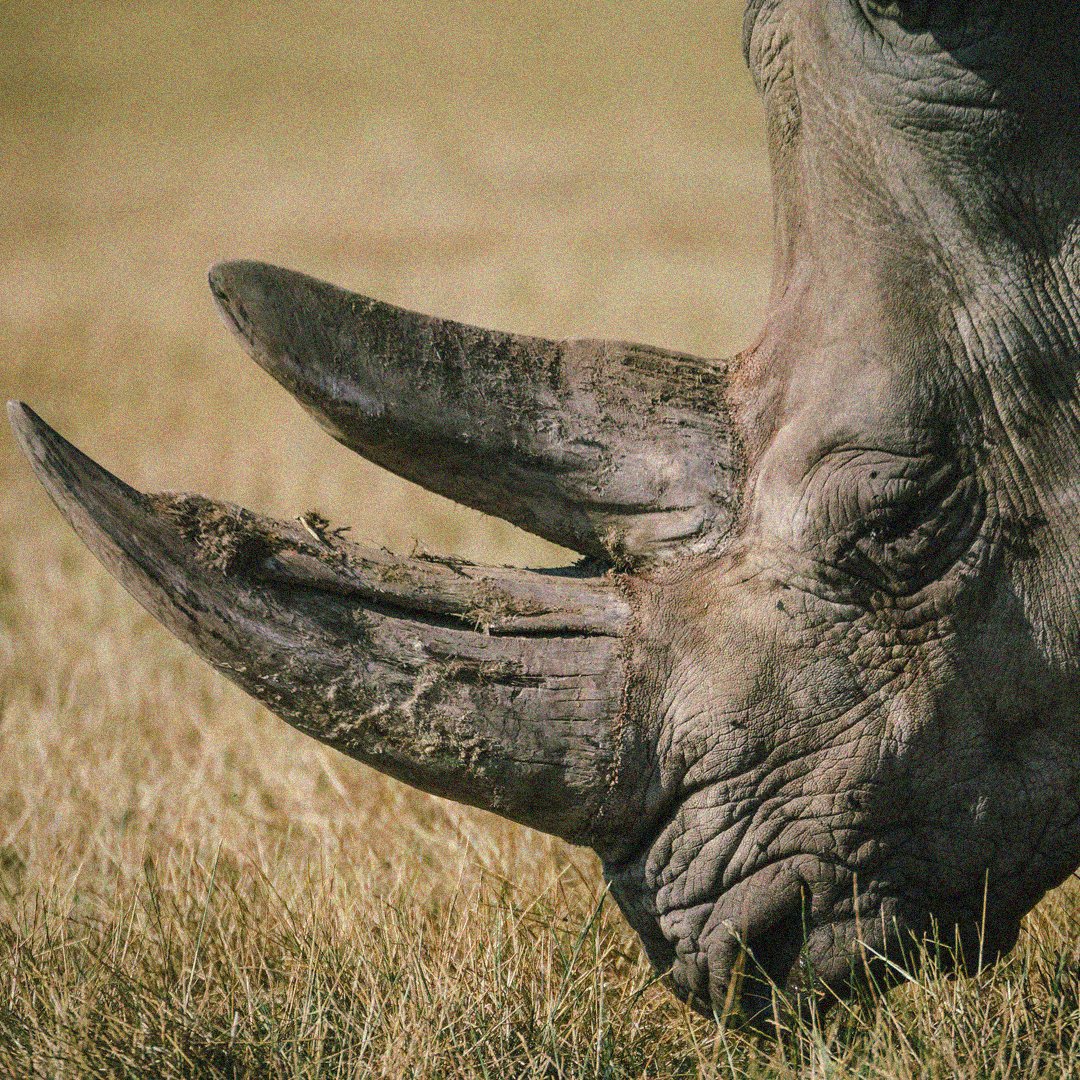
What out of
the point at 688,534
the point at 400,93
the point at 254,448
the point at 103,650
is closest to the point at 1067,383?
the point at 688,534

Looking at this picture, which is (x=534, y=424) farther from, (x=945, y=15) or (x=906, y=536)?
(x=945, y=15)

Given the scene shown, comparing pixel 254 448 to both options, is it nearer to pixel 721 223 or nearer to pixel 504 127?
pixel 721 223

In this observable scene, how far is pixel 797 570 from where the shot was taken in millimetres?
2342

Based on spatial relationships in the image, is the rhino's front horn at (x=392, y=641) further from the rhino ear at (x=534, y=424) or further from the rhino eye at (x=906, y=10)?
the rhino eye at (x=906, y=10)

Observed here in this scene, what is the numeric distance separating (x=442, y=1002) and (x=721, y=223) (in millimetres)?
18336

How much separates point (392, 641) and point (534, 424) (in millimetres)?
459

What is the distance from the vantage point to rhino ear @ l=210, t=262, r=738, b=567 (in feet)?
7.66

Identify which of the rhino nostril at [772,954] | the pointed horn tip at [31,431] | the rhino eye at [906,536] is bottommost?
the rhino nostril at [772,954]

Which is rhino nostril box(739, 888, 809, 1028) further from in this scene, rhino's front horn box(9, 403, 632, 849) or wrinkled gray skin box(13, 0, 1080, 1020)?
rhino's front horn box(9, 403, 632, 849)

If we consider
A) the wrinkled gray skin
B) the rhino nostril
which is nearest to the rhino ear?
the wrinkled gray skin

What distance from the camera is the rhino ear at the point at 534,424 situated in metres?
2.34

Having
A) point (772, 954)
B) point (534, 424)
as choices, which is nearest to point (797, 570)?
point (534, 424)

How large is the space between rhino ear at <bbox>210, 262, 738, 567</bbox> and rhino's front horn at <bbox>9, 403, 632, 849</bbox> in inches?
5.9

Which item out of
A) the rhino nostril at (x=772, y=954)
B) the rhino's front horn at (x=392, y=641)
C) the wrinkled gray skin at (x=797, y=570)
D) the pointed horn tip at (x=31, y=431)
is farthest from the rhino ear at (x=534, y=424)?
the rhino nostril at (x=772, y=954)
